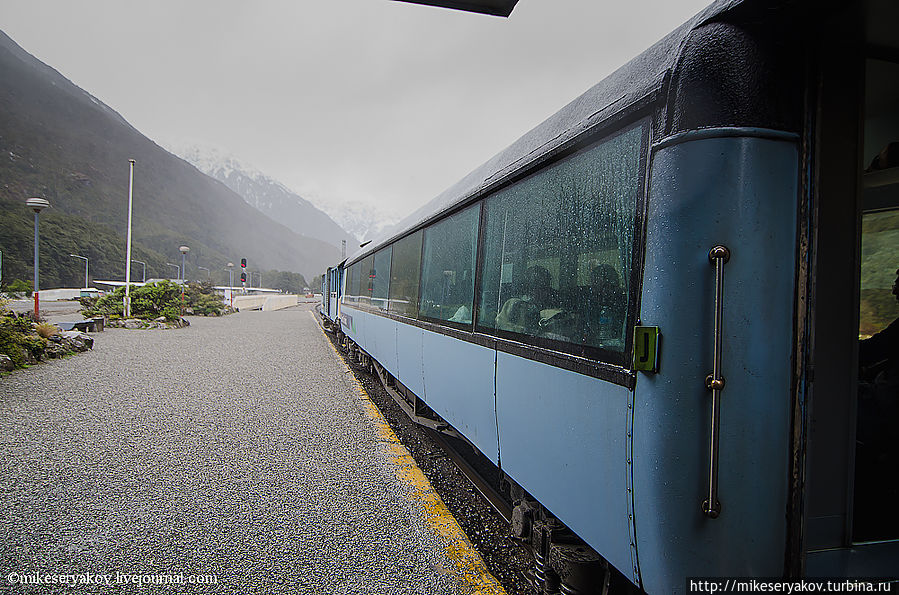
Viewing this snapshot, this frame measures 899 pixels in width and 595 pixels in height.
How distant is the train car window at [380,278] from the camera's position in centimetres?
739

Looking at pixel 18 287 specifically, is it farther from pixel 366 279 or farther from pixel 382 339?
pixel 382 339

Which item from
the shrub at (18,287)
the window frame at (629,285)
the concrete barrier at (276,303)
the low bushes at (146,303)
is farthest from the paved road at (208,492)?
the concrete barrier at (276,303)

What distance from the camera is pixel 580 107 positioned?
2.42m

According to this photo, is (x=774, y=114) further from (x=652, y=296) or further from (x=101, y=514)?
(x=101, y=514)

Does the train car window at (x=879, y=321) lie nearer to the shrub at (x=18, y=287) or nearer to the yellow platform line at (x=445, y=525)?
the yellow platform line at (x=445, y=525)

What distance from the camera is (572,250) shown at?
7.57ft

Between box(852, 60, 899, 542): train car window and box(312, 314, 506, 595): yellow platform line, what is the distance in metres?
1.70

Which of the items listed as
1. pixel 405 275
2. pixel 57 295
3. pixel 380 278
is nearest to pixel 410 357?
pixel 405 275

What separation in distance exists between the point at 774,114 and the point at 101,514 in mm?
4336

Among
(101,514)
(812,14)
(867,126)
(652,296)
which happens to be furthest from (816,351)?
(101,514)

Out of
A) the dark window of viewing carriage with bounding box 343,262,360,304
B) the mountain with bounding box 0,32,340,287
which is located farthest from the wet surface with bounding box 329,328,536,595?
the mountain with bounding box 0,32,340,287

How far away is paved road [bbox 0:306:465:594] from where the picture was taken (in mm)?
2836

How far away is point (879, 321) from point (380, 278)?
20.3 ft

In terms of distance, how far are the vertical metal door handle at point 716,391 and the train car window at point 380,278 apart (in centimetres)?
578
